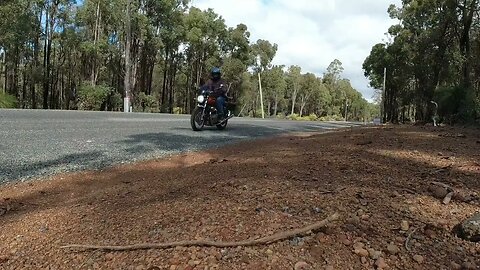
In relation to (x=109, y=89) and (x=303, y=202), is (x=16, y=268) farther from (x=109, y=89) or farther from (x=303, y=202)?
(x=109, y=89)

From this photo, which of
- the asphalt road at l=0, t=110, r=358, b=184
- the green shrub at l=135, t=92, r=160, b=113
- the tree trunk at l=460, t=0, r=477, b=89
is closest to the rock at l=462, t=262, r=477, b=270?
the asphalt road at l=0, t=110, r=358, b=184

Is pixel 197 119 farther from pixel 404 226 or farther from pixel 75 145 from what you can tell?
pixel 404 226

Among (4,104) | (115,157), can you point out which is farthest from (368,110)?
(115,157)

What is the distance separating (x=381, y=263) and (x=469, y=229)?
1.87 feet

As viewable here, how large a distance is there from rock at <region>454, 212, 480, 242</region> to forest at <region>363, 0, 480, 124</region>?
26.2 feet

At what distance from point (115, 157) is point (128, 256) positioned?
3689 mm

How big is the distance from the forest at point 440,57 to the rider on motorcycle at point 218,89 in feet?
18.8

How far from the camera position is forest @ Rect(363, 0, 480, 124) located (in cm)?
1141

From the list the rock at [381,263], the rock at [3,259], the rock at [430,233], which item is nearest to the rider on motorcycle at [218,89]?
the rock at [3,259]

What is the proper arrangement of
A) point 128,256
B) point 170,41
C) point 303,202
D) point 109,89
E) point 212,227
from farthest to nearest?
point 170,41
point 109,89
point 303,202
point 212,227
point 128,256

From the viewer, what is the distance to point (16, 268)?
2.05 metres

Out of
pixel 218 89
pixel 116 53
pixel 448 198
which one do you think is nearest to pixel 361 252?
pixel 448 198

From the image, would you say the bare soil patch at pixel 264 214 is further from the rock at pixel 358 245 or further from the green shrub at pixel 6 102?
the green shrub at pixel 6 102

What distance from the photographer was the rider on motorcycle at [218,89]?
935 centimetres
